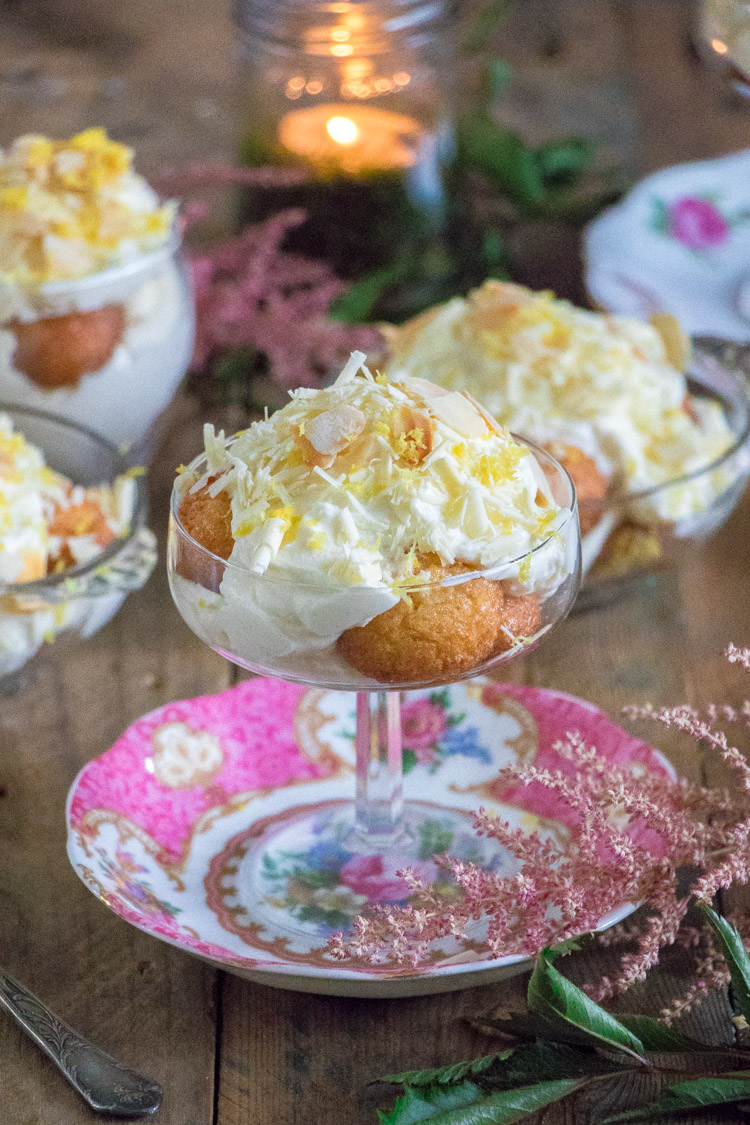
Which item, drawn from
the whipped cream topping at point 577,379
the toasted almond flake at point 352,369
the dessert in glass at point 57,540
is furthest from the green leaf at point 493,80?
the toasted almond flake at point 352,369

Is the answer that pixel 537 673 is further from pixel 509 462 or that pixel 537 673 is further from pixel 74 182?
pixel 74 182

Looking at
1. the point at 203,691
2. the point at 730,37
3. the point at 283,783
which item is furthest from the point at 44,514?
the point at 730,37

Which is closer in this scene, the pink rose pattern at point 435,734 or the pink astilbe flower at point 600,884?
the pink astilbe flower at point 600,884

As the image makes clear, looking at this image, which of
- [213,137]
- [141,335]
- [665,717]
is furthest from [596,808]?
[213,137]

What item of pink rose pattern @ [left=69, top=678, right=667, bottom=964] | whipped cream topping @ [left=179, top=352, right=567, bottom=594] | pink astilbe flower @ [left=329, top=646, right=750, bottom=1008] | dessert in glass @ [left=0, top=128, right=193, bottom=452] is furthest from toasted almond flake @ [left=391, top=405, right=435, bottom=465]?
dessert in glass @ [left=0, top=128, right=193, bottom=452]

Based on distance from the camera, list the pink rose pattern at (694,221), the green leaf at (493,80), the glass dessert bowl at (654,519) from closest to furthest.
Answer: the glass dessert bowl at (654,519), the pink rose pattern at (694,221), the green leaf at (493,80)

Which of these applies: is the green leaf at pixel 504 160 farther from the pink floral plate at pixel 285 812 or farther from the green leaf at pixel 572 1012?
the green leaf at pixel 572 1012
